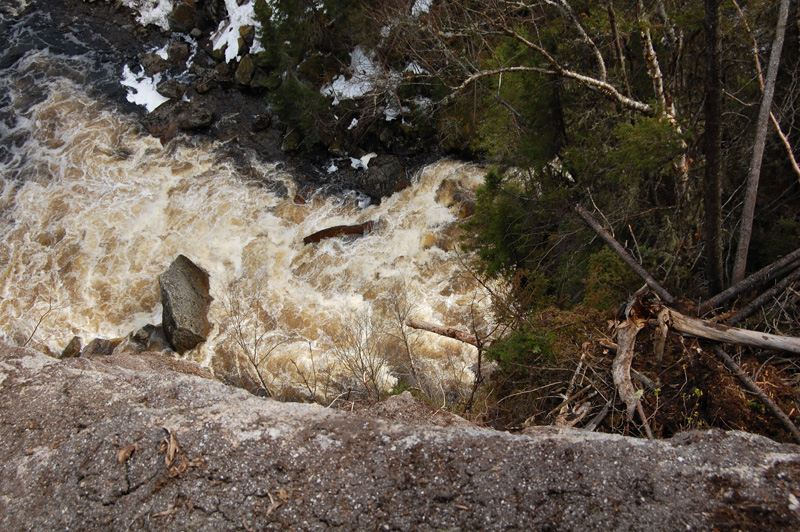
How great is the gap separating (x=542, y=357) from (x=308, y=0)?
1548cm

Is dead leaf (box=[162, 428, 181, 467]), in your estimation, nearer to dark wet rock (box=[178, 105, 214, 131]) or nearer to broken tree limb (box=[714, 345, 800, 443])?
broken tree limb (box=[714, 345, 800, 443])

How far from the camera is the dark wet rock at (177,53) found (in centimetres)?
1958

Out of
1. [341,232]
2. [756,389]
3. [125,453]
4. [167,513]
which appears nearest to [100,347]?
[341,232]

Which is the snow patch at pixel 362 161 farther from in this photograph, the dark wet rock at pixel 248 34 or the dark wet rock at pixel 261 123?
Result: the dark wet rock at pixel 248 34

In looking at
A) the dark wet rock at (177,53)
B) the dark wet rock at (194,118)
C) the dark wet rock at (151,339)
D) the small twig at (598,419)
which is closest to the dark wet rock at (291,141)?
the dark wet rock at (194,118)

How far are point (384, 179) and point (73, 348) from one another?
30.6 feet

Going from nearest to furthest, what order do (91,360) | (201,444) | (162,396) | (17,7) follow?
1. (201,444)
2. (162,396)
3. (91,360)
4. (17,7)

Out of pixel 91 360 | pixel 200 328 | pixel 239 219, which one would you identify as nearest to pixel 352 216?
pixel 239 219

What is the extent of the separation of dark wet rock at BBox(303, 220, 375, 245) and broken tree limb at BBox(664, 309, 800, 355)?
412 inches

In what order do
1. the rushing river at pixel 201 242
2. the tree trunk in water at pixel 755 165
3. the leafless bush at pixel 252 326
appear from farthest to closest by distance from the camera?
1. the rushing river at pixel 201 242
2. the leafless bush at pixel 252 326
3. the tree trunk in water at pixel 755 165

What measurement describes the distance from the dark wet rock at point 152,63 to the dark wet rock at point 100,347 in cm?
1213

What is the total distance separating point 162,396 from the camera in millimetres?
3605

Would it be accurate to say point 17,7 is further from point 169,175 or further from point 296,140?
point 296,140

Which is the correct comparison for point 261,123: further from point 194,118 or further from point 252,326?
point 252,326
